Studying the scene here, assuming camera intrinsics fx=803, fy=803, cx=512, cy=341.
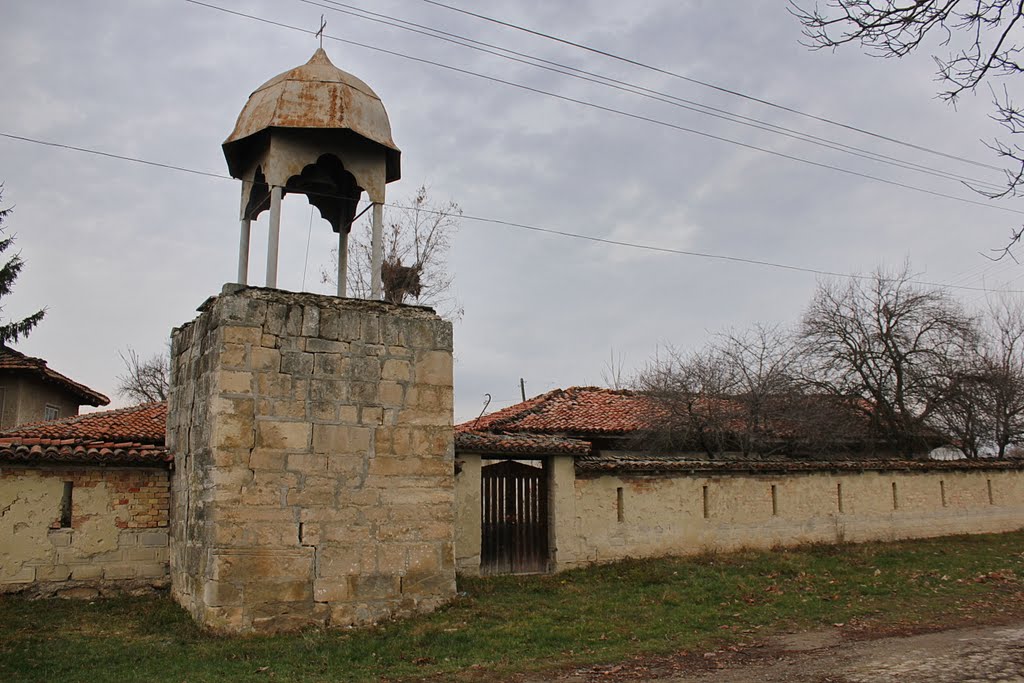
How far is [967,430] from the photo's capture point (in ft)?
69.1

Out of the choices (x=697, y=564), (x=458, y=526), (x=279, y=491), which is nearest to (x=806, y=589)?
(x=697, y=564)

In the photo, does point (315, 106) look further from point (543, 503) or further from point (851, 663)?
point (851, 663)

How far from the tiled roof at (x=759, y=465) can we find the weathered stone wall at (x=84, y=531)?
251 inches

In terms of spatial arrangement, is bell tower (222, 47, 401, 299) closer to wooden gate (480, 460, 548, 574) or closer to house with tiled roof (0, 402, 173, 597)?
house with tiled roof (0, 402, 173, 597)

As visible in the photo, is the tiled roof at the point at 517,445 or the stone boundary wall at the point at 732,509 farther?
the stone boundary wall at the point at 732,509

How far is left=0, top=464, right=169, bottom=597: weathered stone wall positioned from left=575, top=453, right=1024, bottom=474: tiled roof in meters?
6.39

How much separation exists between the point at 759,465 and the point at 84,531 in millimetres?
10990

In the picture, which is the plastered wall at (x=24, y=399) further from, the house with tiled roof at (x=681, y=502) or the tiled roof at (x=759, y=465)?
the tiled roof at (x=759, y=465)

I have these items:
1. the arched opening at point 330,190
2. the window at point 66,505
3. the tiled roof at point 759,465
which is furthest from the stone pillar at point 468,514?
the window at point 66,505

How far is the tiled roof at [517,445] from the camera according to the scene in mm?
12109

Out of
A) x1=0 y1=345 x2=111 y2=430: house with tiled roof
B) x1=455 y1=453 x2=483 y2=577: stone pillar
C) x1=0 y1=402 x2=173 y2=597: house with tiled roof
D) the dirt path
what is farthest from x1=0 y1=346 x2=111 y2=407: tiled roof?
the dirt path

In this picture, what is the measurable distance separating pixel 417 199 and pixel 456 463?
12.9m

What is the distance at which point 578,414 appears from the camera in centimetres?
2147

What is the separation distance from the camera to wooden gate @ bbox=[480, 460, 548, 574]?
41.0 feet
